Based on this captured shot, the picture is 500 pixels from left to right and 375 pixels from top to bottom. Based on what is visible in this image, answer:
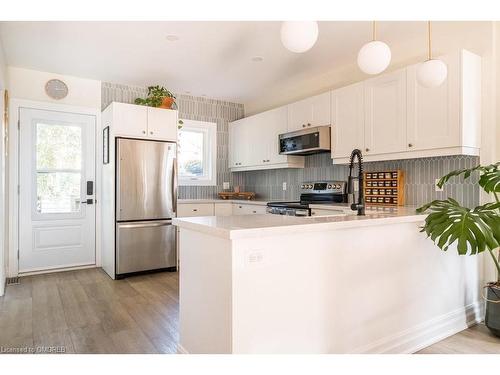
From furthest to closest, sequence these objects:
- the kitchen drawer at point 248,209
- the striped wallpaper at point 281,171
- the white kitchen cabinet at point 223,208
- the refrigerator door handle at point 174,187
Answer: the white kitchen cabinet at point 223,208, the kitchen drawer at point 248,209, the refrigerator door handle at point 174,187, the striped wallpaper at point 281,171

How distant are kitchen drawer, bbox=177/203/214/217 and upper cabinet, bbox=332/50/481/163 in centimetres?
193

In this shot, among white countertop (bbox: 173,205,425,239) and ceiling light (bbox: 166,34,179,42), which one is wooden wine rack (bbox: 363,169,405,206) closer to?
white countertop (bbox: 173,205,425,239)

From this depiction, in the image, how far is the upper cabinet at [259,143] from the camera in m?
4.64

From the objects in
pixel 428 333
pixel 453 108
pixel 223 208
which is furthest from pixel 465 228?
pixel 223 208

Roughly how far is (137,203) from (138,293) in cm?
115

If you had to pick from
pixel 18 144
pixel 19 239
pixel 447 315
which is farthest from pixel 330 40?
pixel 19 239

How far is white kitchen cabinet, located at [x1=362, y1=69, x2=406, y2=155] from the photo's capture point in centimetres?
314

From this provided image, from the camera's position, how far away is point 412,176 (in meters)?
3.39

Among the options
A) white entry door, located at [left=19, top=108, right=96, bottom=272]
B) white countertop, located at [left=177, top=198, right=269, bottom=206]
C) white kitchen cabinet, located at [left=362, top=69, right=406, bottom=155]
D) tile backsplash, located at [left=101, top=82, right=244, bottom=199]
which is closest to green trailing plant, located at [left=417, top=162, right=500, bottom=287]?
white kitchen cabinet, located at [left=362, top=69, right=406, bottom=155]

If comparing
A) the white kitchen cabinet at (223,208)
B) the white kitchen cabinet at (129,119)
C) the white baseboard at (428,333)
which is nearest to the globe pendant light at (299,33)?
the white baseboard at (428,333)

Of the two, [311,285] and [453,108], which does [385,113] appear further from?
[311,285]

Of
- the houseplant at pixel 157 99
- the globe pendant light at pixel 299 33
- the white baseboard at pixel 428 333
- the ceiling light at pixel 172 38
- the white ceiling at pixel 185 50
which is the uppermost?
the ceiling light at pixel 172 38

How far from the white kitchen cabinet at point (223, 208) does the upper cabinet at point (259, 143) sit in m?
0.66

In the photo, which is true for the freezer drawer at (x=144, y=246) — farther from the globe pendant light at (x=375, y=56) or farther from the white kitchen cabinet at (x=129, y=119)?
the globe pendant light at (x=375, y=56)
